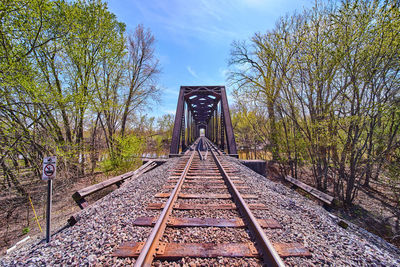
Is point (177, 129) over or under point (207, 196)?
over

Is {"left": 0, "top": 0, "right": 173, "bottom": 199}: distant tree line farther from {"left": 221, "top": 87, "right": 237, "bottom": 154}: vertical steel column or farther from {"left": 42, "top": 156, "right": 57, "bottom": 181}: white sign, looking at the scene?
{"left": 221, "top": 87, "right": 237, "bottom": 154}: vertical steel column

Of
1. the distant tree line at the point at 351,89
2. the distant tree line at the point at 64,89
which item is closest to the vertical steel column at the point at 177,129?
the distant tree line at the point at 64,89

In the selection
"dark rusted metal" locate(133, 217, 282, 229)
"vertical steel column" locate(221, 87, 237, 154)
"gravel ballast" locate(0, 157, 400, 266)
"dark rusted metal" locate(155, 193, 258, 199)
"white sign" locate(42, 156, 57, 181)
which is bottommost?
"gravel ballast" locate(0, 157, 400, 266)

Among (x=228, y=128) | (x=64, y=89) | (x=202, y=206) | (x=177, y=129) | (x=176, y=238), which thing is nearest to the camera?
(x=176, y=238)

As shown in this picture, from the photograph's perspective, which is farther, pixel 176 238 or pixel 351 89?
pixel 351 89

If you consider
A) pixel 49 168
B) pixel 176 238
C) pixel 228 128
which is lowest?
pixel 176 238

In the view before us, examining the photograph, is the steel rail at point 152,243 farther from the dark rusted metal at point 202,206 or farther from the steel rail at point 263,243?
the steel rail at point 263,243

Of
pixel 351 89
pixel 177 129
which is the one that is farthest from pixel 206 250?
pixel 177 129

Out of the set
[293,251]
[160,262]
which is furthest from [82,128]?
[293,251]

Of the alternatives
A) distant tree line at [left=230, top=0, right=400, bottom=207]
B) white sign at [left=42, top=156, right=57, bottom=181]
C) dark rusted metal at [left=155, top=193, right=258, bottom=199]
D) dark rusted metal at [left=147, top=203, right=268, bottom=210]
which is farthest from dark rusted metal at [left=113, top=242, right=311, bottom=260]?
distant tree line at [left=230, top=0, right=400, bottom=207]

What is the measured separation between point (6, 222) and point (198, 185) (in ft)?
19.8

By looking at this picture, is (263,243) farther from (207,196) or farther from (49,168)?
(49,168)

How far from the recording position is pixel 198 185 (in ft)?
13.4

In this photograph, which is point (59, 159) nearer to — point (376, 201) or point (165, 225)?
point (165, 225)
